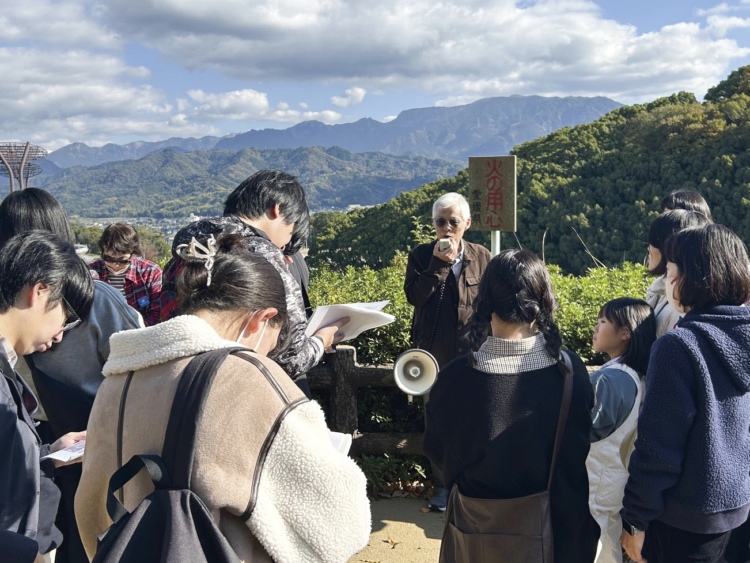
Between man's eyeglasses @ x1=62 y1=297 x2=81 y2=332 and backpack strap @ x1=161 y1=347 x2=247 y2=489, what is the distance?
3.19 ft

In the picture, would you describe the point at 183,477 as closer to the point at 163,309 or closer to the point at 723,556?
the point at 163,309

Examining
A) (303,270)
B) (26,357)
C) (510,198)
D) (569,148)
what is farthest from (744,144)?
(26,357)

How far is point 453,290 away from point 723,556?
2.10 meters

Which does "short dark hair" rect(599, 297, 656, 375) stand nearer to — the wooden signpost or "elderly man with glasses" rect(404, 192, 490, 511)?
"elderly man with glasses" rect(404, 192, 490, 511)

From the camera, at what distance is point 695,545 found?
2.21 m

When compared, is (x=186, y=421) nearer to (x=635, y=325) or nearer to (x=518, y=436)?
(x=518, y=436)

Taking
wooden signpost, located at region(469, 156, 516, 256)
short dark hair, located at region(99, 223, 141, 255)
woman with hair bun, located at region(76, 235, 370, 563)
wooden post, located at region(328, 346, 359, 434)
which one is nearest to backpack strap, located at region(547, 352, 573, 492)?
woman with hair bun, located at region(76, 235, 370, 563)

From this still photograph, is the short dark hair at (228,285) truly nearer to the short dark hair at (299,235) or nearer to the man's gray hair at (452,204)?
the short dark hair at (299,235)

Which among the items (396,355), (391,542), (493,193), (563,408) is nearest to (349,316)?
(563,408)

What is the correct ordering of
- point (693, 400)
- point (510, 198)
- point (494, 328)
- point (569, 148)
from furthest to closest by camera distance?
point (569, 148), point (510, 198), point (494, 328), point (693, 400)

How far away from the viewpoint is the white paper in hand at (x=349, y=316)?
2705mm

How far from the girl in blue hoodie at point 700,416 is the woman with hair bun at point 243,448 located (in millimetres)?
1211

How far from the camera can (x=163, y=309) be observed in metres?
2.58

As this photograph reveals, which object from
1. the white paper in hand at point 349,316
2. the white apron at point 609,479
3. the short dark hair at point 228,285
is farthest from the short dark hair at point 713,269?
the short dark hair at point 228,285
